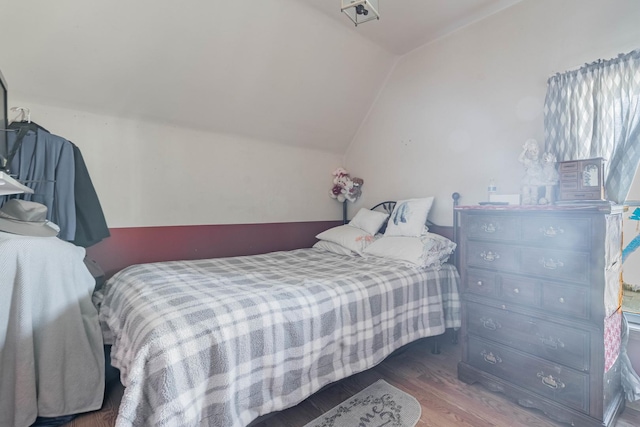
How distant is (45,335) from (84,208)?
38.5 inches

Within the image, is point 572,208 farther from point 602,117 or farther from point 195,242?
point 195,242

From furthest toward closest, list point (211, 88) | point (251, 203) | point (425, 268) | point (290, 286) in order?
1. point (251, 203)
2. point (211, 88)
3. point (425, 268)
4. point (290, 286)

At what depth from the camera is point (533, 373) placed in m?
1.66

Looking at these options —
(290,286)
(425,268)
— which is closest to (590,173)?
(425,268)

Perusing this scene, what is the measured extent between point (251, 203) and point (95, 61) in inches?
65.8

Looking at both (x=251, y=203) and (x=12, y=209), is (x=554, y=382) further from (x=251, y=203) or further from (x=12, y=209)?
(x=12, y=209)

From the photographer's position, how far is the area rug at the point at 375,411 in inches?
62.1

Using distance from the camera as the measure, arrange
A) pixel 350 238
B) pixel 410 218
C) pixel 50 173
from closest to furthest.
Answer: pixel 50 173
pixel 410 218
pixel 350 238

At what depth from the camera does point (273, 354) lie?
1.37 metres

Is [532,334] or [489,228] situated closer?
[532,334]

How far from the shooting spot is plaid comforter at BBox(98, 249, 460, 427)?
1.11 meters

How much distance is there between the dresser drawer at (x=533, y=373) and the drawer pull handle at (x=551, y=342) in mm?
94

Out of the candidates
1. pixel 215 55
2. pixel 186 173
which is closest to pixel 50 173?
pixel 186 173

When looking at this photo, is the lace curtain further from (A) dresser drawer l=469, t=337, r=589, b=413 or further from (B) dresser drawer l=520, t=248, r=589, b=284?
(A) dresser drawer l=469, t=337, r=589, b=413
